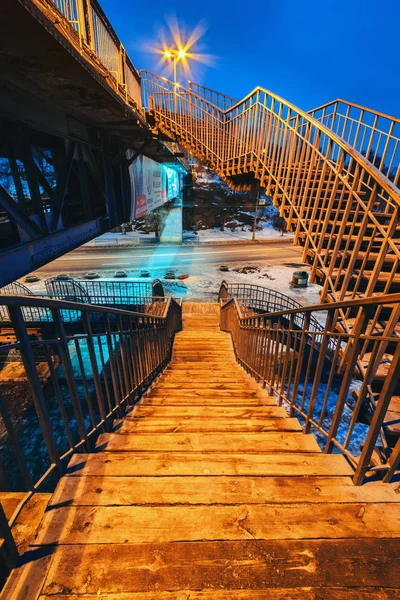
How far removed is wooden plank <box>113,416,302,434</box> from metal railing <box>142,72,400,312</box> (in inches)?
81.3

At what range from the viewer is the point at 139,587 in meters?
1.21

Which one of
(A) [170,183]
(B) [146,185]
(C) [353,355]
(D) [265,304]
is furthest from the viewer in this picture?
(A) [170,183]

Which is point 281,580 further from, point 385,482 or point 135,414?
point 135,414

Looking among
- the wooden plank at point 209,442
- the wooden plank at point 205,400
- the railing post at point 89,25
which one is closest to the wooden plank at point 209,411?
the wooden plank at point 205,400

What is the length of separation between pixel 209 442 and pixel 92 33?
6.50 metres

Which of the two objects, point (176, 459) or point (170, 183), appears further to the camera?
point (170, 183)

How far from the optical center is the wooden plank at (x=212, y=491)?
65.1 inches

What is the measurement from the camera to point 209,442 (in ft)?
7.63

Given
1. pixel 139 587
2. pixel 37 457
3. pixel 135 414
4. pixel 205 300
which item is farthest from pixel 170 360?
pixel 205 300

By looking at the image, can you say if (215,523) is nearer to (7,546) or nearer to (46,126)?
(7,546)

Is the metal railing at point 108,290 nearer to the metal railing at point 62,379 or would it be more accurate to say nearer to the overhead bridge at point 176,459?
the metal railing at point 62,379

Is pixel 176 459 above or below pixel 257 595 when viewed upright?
below

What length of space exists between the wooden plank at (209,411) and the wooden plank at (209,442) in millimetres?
548

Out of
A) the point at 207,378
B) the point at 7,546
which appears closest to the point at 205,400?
the point at 207,378
